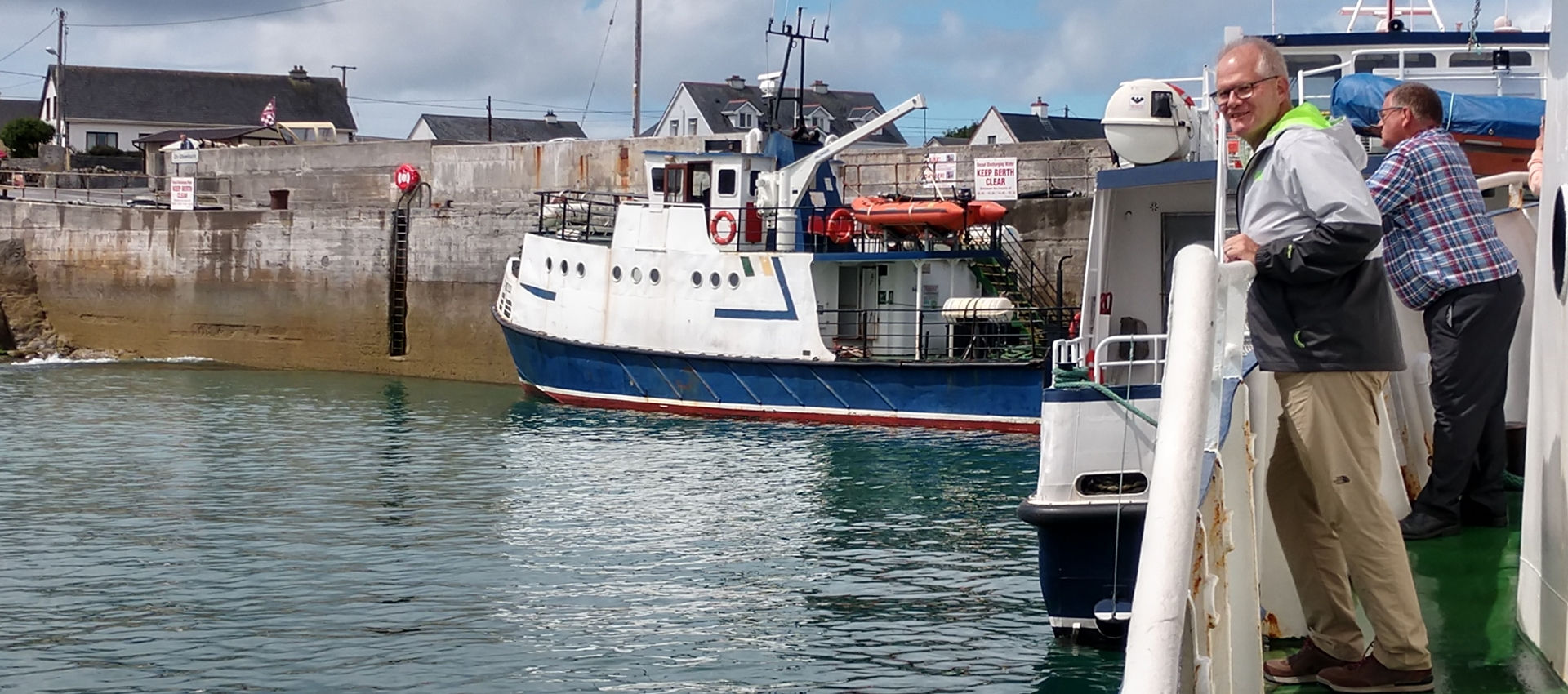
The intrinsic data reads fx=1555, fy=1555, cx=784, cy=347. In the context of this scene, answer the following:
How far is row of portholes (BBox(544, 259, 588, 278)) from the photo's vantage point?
2038cm

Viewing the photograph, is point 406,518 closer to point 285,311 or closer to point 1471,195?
point 1471,195

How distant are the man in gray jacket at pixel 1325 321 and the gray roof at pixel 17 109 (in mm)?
84349

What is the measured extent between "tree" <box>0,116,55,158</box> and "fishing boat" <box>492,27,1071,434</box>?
44.7m

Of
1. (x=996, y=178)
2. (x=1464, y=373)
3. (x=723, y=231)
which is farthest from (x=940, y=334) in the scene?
(x=1464, y=373)

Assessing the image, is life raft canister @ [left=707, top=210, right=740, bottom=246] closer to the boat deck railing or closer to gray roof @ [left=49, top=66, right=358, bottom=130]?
the boat deck railing

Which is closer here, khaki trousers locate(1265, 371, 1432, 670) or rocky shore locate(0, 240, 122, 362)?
khaki trousers locate(1265, 371, 1432, 670)

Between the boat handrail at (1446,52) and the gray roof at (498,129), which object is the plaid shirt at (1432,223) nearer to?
the boat handrail at (1446,52)

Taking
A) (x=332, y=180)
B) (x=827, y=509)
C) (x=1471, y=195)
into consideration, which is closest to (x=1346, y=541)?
(x=1471, y=195)

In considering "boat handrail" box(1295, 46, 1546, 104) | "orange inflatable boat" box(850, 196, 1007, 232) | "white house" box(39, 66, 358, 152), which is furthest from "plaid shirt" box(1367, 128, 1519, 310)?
"white house" box(39, 66, 358, 152)

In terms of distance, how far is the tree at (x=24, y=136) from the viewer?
2270 inches

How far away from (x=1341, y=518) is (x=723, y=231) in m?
16.0

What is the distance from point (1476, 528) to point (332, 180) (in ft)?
92.4

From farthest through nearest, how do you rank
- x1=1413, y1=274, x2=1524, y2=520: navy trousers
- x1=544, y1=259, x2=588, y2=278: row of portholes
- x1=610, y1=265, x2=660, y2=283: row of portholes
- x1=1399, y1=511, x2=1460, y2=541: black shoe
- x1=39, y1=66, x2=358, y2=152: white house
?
x1=39, y1=66, x2=358, y2=152: white house, x1=544, y1=259, x2=588, y2=278: row of portholes, x1=610, y1=265, x2=660, y2=283: row of portholes, x1=1399, y1=511, x2=1460, y2=541: black shoe, x1=1413, y1=274, x2=1524, y2=520: navy trousers

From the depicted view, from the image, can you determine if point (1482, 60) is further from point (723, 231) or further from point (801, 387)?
point (723, 231)
